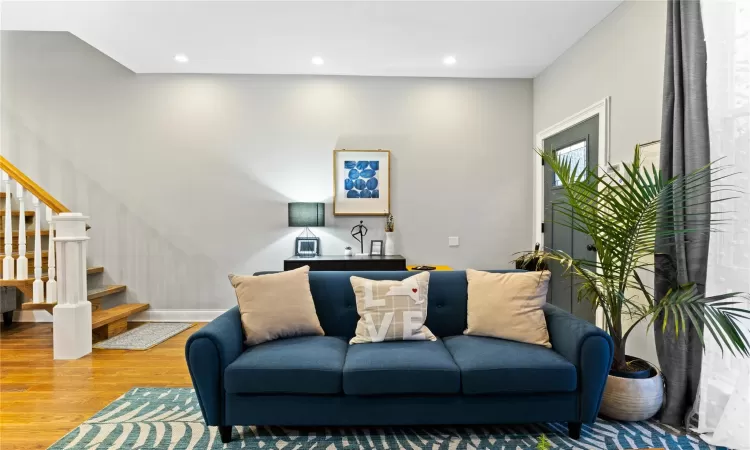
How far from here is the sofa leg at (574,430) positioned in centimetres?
209

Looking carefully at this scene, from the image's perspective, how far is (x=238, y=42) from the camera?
3.74m

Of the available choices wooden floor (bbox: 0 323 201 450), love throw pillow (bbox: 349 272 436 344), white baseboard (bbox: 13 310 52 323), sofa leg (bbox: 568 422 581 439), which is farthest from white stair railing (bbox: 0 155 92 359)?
sofa leg (bbox: 568 422 581 439)

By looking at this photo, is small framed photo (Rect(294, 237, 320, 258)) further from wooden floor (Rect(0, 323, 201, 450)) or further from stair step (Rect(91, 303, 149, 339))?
stair step (Rect(91, 303, 149, 339))

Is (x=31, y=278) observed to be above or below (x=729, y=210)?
below

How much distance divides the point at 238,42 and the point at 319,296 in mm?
2564

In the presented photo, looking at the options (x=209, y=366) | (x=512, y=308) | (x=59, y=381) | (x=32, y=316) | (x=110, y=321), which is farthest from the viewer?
(x=32, y=316)

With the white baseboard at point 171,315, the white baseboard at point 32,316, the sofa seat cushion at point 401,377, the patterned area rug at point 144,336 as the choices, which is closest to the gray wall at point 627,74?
the sofa seat cushion at point 401,377

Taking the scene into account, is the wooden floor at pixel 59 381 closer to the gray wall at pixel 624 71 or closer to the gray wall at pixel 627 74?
the gray wall at pixel 627 74

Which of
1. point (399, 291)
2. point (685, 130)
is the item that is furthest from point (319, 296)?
point (685, 130)

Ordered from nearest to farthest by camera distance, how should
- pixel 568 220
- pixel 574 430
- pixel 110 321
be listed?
pixel 574 430
pixel 568 220
pixel 110 321

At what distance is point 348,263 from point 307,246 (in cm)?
68

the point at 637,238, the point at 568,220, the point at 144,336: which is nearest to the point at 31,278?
the point at 144,336

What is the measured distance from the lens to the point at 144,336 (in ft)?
13.1

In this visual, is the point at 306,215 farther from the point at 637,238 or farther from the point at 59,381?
the point at 637,238
